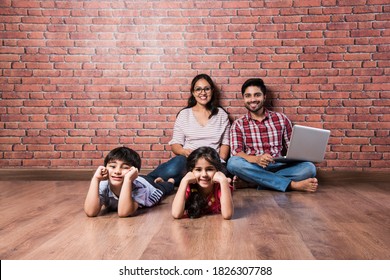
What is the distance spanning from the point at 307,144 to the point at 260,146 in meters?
0.55

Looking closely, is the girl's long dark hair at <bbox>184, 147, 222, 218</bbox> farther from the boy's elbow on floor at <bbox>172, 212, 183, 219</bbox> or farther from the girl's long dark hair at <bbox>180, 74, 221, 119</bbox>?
the girl's long dark hair at <bbox>180, 74, 221, 119</bbox>

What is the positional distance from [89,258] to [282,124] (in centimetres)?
250

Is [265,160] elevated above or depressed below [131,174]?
below

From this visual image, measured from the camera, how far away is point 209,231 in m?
1.96

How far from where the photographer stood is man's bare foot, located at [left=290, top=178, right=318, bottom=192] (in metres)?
3.22

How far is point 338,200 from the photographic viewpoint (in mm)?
2889

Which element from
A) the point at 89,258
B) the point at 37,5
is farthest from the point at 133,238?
the point at 37,5

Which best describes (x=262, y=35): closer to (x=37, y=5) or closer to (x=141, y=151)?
(x=141, y=151)

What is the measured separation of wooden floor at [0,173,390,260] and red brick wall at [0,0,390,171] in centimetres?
103

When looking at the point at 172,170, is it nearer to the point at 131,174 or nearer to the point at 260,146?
the point at 260,146

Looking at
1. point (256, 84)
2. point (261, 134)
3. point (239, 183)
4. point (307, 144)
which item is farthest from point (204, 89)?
point (307, 144)

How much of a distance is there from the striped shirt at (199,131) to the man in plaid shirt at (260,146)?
0.42 feet

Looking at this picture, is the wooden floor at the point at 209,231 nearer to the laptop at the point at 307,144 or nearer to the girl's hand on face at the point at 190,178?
the girl's hand on face at the point at 190,178

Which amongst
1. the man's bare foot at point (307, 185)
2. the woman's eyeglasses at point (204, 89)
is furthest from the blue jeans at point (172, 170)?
the man's bare foot at point (307, 185)
